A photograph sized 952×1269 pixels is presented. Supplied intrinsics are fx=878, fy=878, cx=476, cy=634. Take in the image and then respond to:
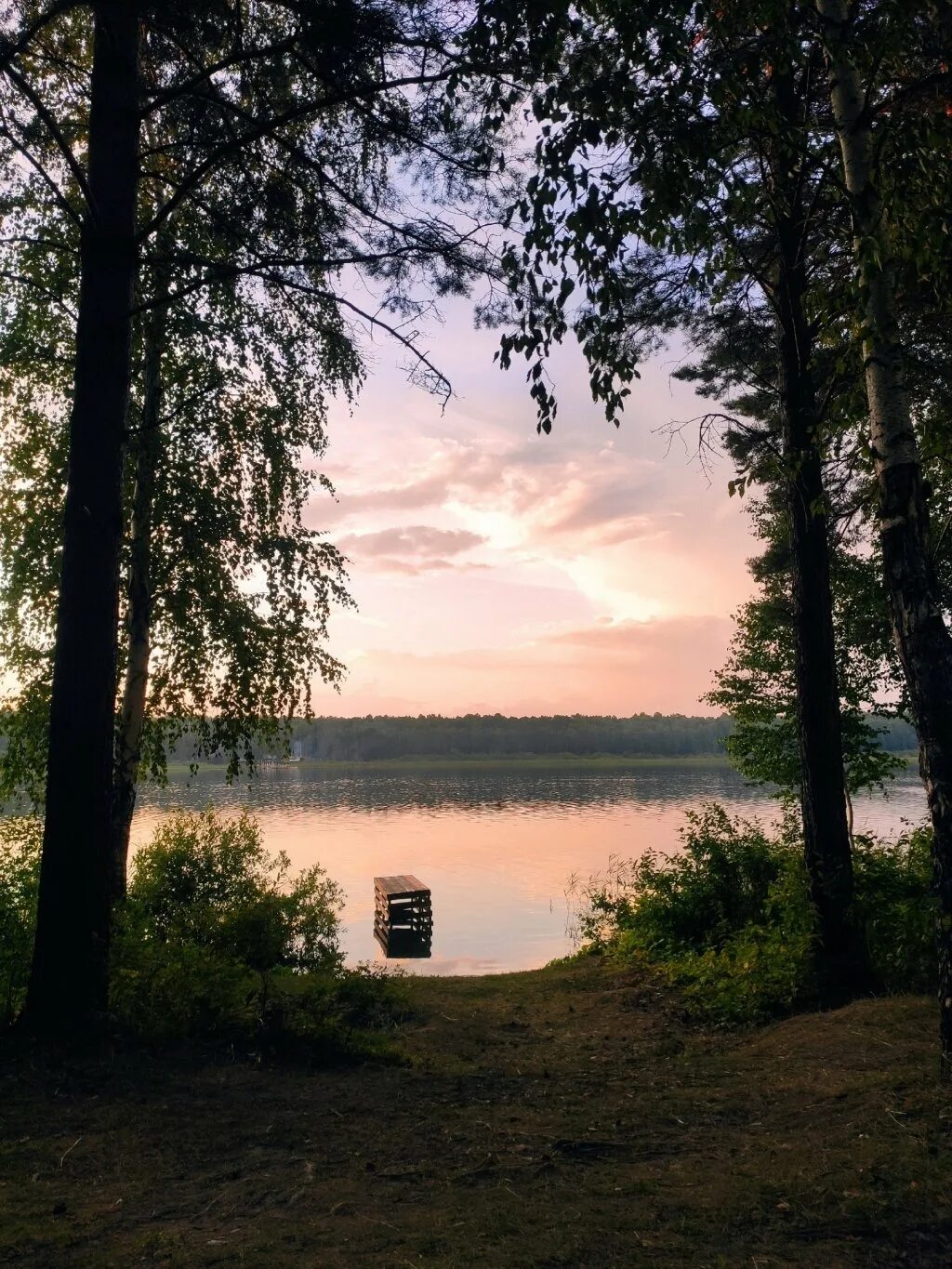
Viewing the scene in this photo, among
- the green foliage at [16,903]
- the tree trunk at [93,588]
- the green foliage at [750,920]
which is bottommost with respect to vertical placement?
the green foliage at [750,920]

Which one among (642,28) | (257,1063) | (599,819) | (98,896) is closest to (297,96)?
(642,28)

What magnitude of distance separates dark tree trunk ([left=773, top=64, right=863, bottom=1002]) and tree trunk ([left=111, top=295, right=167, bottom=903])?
303 inches

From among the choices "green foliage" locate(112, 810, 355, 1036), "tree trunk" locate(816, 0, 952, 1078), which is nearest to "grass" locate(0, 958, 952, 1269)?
"green foliage" locate(112, 810, 355, 1036)

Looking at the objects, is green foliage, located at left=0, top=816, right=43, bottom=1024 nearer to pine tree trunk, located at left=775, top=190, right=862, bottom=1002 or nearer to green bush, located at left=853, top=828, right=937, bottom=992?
green bush, located at left=853, top=828, right=937, bottom=992

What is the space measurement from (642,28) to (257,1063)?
7341 mm

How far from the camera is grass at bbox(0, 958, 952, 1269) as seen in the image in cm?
368

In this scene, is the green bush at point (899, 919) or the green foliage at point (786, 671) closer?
the green bush at point (899, 919)

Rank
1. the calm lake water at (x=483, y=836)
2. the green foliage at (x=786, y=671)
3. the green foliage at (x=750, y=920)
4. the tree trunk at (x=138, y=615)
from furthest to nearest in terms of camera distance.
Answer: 1. the calm lake water at (x=483, y=836)
2. the green foliage at (x=786, y=671)
3. the tree trunk at (x=138, y=615)
4. the green foliage at (x=750, y=920)

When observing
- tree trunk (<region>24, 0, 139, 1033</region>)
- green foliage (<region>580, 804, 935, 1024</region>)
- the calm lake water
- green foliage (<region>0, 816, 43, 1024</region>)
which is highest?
tree trunk (<region>24, 0, 139, 1033</region>)

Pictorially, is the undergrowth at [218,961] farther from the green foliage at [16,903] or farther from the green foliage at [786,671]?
the green foliage at [786,671]

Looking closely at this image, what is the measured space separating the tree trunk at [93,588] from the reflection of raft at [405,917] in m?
18.6

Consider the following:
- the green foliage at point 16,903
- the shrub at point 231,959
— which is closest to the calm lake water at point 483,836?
the shrub at point 231,959

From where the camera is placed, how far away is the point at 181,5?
720 cm

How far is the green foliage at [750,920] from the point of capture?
8891mm
